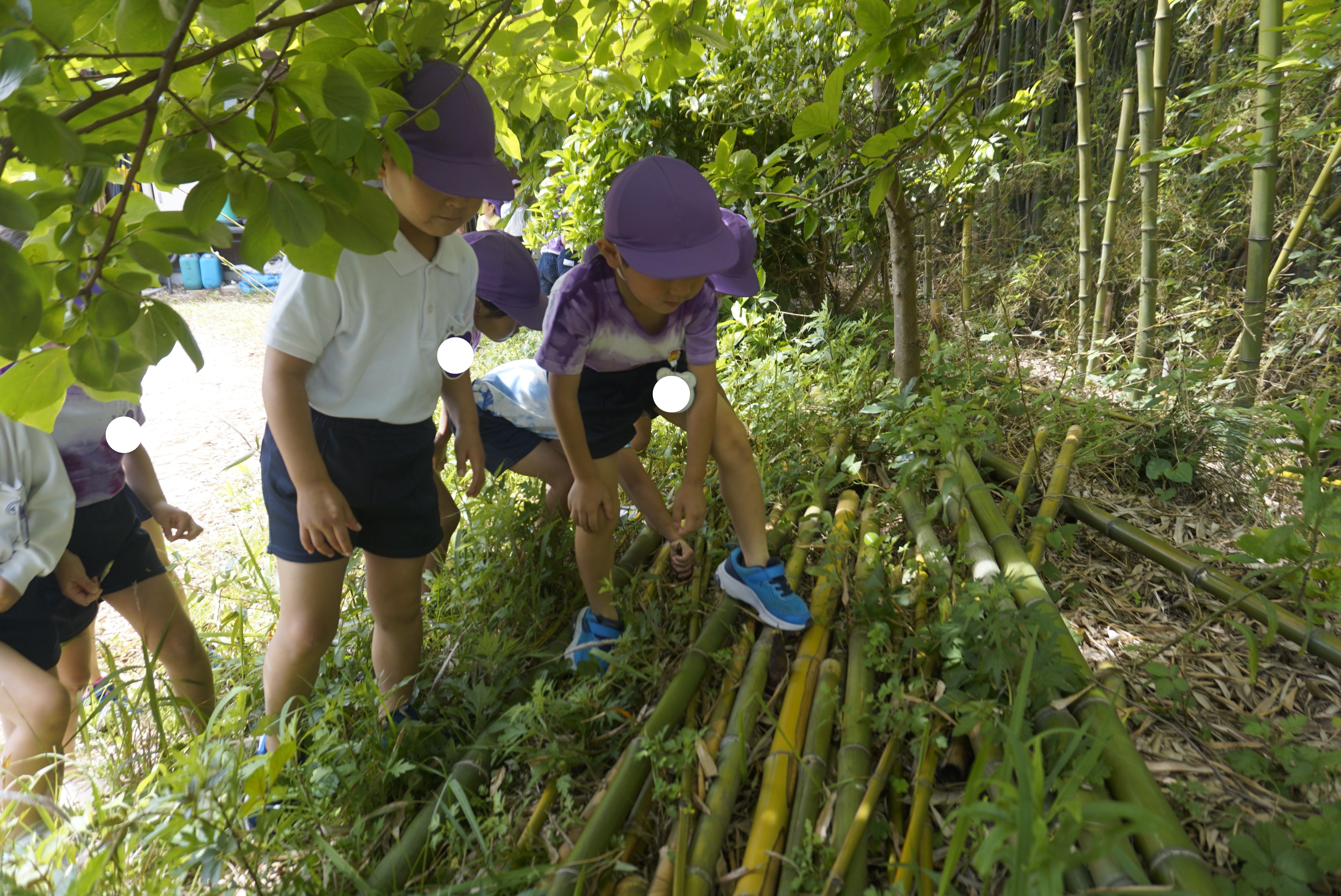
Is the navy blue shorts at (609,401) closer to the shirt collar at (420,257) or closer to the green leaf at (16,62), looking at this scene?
the shirt collar at (420,257)

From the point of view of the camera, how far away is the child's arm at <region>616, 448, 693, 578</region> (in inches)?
84.8

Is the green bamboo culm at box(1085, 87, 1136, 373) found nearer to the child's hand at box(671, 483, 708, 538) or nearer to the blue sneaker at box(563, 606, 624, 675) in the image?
the child's hand at box(671, 483, 708, 538)

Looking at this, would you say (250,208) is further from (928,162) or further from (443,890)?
(928,162)

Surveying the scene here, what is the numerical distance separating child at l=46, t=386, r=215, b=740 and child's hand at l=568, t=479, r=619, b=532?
0.91 m

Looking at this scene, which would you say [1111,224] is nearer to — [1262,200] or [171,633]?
[1262,200]

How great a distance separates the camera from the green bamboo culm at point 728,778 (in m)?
1.21

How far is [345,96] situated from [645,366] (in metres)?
1.34

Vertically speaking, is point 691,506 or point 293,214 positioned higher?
point 293,214

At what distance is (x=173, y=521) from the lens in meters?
1.89

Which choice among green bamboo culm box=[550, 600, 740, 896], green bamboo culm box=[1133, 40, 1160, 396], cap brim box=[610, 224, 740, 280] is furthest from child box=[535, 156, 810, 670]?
green bamboo culm box=[1133, 40, 1160, 396]

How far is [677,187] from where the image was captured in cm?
166

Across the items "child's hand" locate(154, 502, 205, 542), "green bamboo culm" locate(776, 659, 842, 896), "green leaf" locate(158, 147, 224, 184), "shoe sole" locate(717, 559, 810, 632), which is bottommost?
"green bamboo culm" locate(776, 659, 842, 896)

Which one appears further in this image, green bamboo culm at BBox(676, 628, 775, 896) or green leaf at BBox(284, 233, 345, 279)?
green bamboo culm at BBox(676, 628, 775, 896)

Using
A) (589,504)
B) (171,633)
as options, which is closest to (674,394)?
(589,504)
